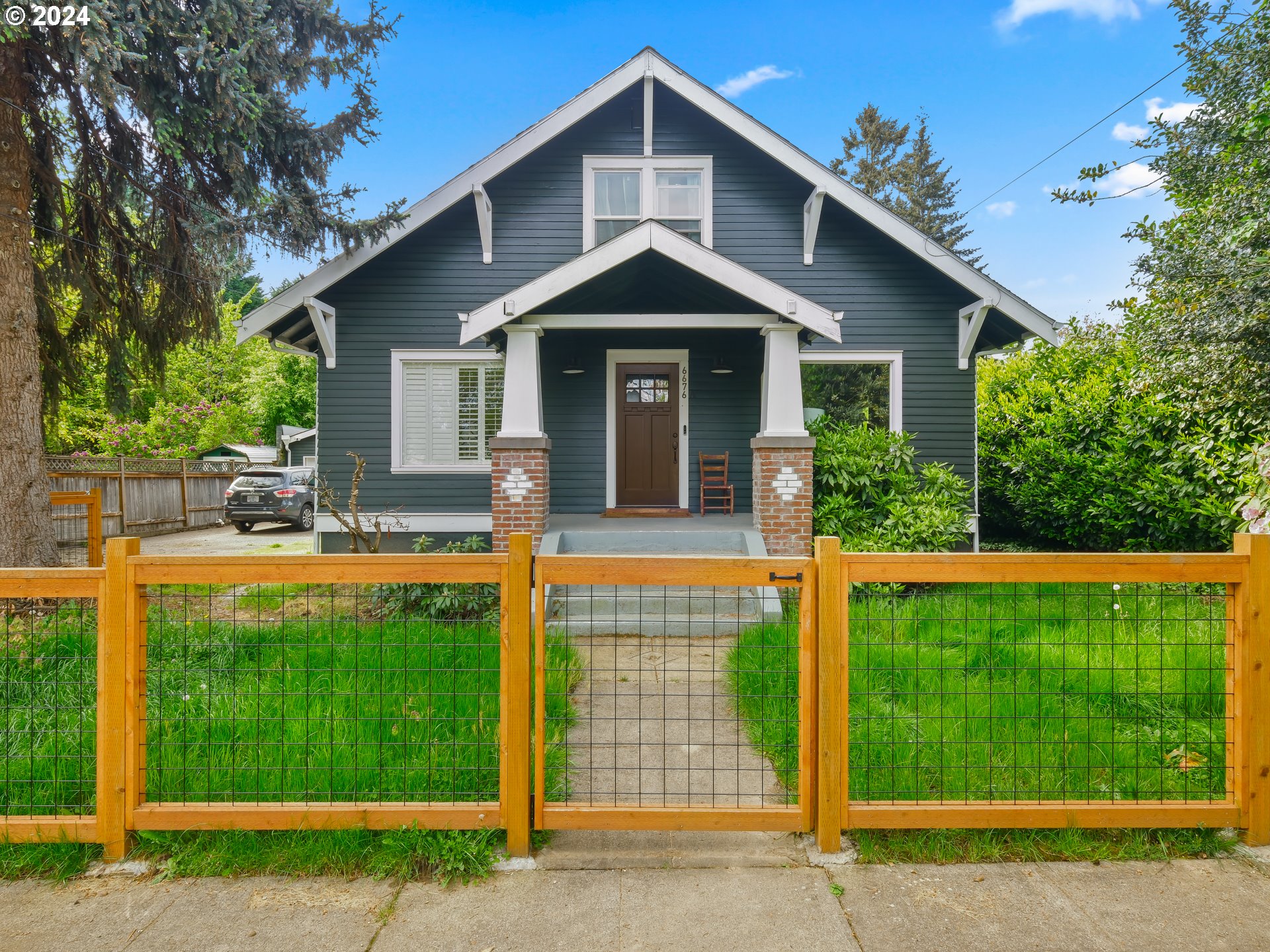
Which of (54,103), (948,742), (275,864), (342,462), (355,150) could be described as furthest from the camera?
(342,462)

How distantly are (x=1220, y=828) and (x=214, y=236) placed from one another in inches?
376

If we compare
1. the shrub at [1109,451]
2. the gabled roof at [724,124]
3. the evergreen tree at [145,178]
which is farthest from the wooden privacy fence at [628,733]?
the gabled roof at [724,124]

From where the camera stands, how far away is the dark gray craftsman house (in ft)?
28.3

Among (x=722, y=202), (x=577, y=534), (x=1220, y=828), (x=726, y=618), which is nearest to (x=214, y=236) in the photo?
(x=577, y=534)

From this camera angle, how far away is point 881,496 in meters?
7.91

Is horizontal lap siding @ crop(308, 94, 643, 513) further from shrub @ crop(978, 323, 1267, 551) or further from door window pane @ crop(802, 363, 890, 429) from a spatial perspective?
shrub @ crop(978, 323, 1267, 551)

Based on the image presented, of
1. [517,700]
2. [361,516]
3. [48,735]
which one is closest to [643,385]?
[361,516]

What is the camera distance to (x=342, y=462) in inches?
346

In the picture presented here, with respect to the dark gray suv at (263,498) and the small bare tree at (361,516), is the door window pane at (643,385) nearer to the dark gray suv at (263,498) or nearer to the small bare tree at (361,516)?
the small bare tree at (361,516)

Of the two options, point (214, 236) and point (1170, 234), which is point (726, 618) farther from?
point (214, 236)

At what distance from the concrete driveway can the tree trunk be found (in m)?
4.59

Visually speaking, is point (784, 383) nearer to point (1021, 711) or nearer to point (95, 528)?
point (1021, 711)

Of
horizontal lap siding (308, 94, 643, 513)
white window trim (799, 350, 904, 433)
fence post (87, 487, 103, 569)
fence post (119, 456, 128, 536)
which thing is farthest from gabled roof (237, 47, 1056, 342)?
fence post (119, 456, 128, 536)

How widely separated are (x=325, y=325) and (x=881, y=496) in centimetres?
745
